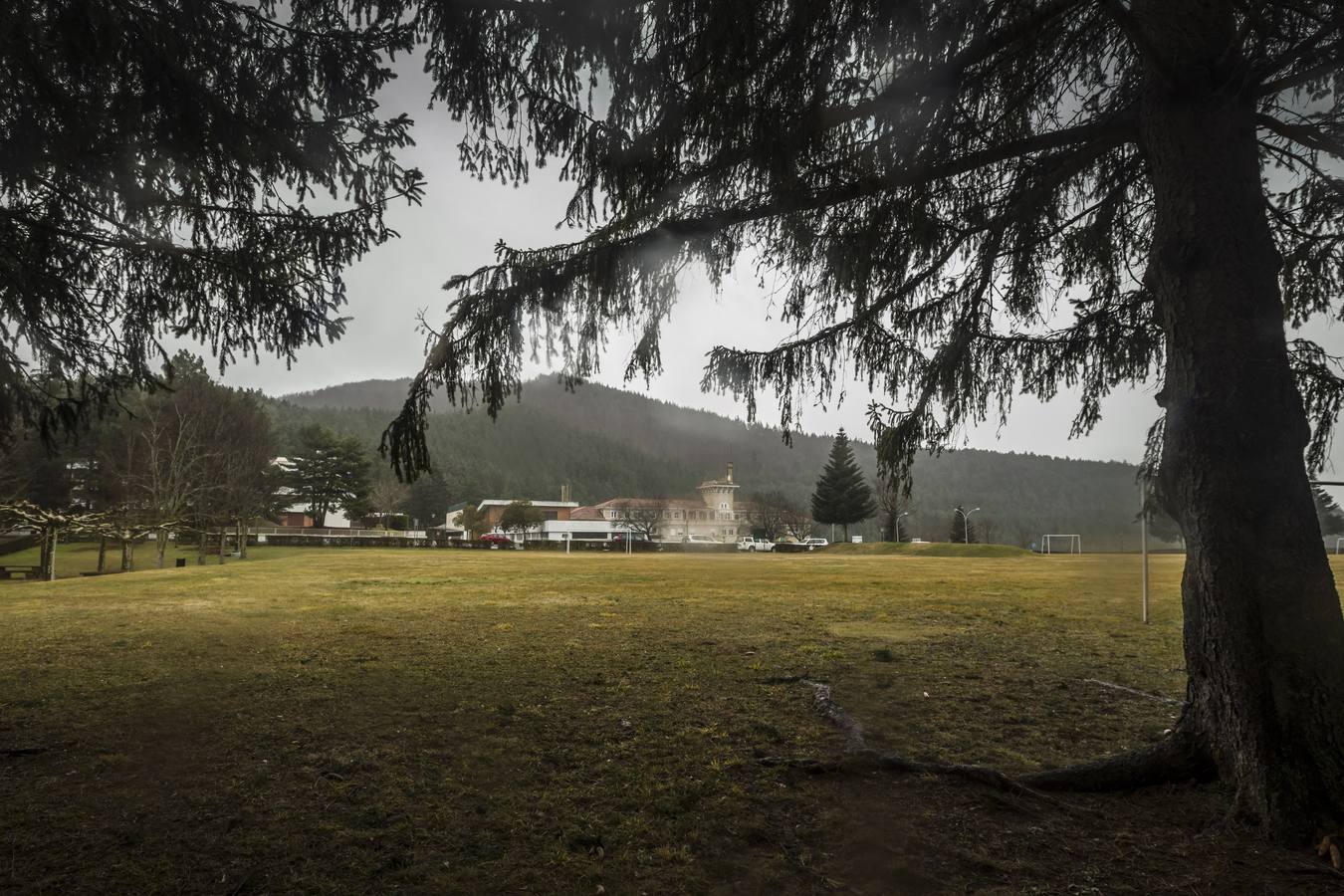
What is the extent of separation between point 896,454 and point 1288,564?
2.27 m

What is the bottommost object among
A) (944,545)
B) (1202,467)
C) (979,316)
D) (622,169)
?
(944,545)

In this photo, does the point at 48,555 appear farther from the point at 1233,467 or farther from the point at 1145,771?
the point at 1233,467

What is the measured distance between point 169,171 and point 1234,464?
22.2ft

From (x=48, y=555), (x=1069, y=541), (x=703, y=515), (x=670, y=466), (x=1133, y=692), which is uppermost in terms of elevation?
(x=670, y=466)

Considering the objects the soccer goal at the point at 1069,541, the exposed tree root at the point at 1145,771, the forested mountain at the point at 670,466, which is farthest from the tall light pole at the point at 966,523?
the exposed tree root at the point at 1145,771

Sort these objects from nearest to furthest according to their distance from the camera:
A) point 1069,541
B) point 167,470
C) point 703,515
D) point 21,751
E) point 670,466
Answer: point 21,751 → point 1069,541 → point 167,470 → point 703,515 → point 670,466

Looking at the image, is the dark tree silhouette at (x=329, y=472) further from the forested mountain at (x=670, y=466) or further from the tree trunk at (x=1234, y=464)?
the tree trunk at (x=1234, y=464)

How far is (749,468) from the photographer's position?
62.4 metres

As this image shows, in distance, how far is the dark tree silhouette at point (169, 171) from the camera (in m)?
4.00

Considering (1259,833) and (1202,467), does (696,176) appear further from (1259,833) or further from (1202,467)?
(1259,833)

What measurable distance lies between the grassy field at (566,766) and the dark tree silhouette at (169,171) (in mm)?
2721

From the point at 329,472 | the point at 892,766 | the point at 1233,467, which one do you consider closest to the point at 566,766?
the point at 892,766

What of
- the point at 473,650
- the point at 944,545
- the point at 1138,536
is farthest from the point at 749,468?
the point at 473,650

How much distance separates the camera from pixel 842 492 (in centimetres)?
5647
